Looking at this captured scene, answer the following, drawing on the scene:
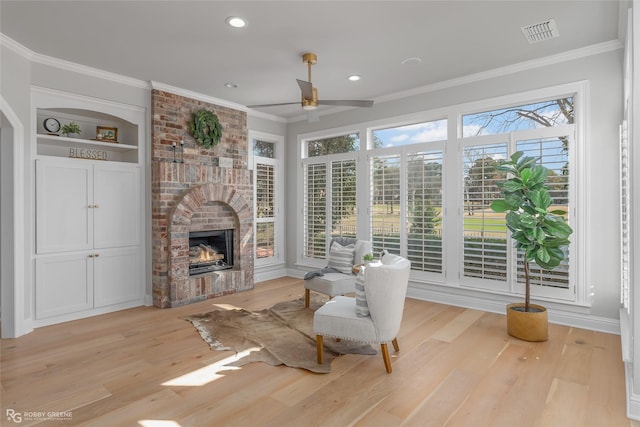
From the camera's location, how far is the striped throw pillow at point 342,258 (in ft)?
15.3

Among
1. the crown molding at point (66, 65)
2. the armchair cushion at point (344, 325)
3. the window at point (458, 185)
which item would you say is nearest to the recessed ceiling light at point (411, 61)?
the window at point (458, 185)

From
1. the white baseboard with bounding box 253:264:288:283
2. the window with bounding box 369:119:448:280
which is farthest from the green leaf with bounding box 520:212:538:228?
the white baseboard with bounding box 253:264:288:283

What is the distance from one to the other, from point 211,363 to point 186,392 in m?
0.47

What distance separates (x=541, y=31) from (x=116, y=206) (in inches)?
208

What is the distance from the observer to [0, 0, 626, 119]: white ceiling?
9.78ft

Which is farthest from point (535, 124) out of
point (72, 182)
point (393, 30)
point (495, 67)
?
point (72, 182)

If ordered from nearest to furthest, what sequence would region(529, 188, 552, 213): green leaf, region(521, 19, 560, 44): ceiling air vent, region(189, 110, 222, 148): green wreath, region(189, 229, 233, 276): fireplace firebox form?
region(521, 19, 560, 44): ceiling air vent → region(529, 188, 552, 213): green leaf → region(189, 110, 222, 148): green wreath → region(189, 229, 233, 276): fireplace firebox

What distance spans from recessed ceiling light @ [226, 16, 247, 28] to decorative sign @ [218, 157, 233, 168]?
263 cm

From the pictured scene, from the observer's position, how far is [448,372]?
2889mm

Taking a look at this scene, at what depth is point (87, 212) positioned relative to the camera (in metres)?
4.34

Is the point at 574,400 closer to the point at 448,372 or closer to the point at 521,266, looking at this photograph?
the point at 448,372

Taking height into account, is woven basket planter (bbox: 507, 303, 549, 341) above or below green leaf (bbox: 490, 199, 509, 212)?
below

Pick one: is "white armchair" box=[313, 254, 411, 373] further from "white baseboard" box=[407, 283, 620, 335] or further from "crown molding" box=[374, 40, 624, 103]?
"crown molding" box=[374, 40, 624, 103]

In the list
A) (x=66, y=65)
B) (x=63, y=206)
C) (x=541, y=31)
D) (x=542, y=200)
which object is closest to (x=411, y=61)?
(x=541, y=31)
